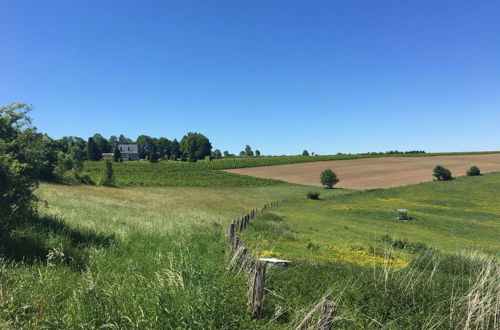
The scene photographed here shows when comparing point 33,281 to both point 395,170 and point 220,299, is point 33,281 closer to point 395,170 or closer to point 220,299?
point 220,299

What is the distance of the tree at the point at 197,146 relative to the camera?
490 ft

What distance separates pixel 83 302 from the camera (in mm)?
4867

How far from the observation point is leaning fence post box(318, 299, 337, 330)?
4090 mm

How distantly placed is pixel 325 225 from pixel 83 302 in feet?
81.3

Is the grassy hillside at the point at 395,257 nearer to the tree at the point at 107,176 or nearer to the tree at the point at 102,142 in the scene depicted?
the tree at the point at 107,176

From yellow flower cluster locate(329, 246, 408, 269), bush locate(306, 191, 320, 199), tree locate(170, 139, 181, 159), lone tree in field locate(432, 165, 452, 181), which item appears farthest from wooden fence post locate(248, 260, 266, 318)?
tree locate(170, 139, 181, 159)

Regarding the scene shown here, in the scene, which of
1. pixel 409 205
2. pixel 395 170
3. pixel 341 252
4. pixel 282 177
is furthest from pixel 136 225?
pixel 395 170

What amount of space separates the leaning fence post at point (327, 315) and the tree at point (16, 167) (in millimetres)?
8686

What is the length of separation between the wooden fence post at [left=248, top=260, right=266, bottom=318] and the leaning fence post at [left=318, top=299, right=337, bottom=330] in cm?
124

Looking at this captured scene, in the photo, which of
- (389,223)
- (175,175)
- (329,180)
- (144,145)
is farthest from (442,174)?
(144,145)

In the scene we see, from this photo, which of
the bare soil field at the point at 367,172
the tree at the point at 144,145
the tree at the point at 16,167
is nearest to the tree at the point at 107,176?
the bare soil field at the point at 367,172

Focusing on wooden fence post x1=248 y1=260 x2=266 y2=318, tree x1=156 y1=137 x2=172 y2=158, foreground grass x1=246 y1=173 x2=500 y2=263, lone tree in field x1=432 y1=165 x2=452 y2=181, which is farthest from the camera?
tree x1=156 y1=137 x2=172 y2=158

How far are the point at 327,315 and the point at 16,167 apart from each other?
9.52m

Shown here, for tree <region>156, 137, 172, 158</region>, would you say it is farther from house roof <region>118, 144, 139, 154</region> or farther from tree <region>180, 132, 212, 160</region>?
tree <region>180, 132, 212, 160</region>
